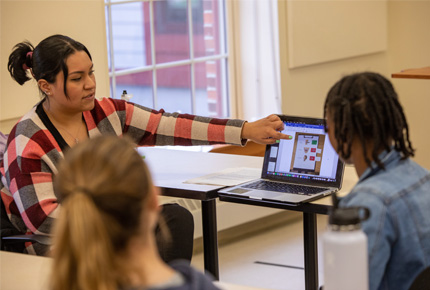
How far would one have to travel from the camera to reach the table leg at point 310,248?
2.67 meters

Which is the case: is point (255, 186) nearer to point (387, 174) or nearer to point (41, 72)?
point (41, 72)

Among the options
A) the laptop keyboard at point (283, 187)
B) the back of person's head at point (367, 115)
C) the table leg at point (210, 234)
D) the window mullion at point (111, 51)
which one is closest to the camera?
the back of person's head at point (367, 115)

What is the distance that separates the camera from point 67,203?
1.06 metres

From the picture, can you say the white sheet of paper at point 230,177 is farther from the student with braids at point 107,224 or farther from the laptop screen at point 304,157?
the student with braids at point 107,224

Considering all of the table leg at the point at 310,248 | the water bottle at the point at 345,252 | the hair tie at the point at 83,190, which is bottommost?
the table leg at the point at 310,248

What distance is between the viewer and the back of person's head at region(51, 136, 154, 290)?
1.04 meters

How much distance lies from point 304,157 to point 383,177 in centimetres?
100

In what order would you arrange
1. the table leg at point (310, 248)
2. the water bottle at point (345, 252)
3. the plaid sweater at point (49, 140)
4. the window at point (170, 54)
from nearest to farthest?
1. the water bottle at point (345, 252)
2. the plaid sweater at point (49, 140)
3. the table leg at point (310, 248)
4. the window at point (170, 54)

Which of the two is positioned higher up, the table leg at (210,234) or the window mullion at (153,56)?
the window mullion at (153,56)

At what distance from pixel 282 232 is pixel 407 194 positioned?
307cm

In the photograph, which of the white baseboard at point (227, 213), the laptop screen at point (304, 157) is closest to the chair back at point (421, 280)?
the laptop screen at point (304, 157)

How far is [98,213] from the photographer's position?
3.43 feet

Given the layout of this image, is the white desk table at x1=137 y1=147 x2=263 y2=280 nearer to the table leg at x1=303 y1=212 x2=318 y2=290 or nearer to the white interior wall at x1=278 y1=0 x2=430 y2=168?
the table leg at x1=303 y1=212 x2=318 y2=290

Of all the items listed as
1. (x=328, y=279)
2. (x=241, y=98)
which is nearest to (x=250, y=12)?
(x=241, y=98)
